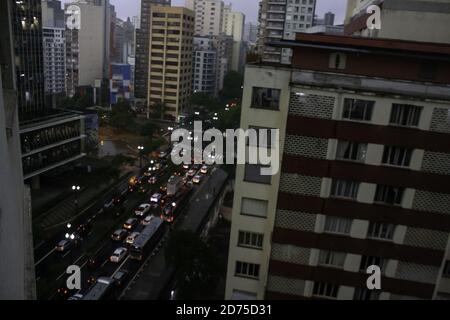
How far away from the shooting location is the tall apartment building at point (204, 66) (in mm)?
64844

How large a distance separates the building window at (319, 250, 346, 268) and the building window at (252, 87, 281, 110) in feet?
11.5

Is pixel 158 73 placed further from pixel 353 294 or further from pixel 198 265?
pixel 353 294

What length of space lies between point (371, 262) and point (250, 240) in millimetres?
2790

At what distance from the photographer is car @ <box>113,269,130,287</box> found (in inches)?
696

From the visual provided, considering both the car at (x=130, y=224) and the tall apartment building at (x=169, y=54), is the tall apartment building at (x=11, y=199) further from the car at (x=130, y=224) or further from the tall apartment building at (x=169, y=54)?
the tall apartment building at (x=169, y=54)

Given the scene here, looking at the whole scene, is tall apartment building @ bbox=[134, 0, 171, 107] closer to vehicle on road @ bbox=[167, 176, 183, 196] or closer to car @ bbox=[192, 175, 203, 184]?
car @ bbox=[192, 175, 203, 184]

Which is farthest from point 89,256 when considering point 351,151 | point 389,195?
point 389,195

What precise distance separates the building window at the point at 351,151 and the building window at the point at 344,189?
20.8 inches

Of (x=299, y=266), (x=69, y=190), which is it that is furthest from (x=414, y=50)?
(x=69, y=190)

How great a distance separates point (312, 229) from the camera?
8.89 metres

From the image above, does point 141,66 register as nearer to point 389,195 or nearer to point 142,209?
point 142,209

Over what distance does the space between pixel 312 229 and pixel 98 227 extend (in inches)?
678

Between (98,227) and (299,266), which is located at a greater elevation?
(299,266)

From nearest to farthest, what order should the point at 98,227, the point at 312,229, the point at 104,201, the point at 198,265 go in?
the point at 312,229, the point at 198,265, the point at 98,227, the point at 104,201
